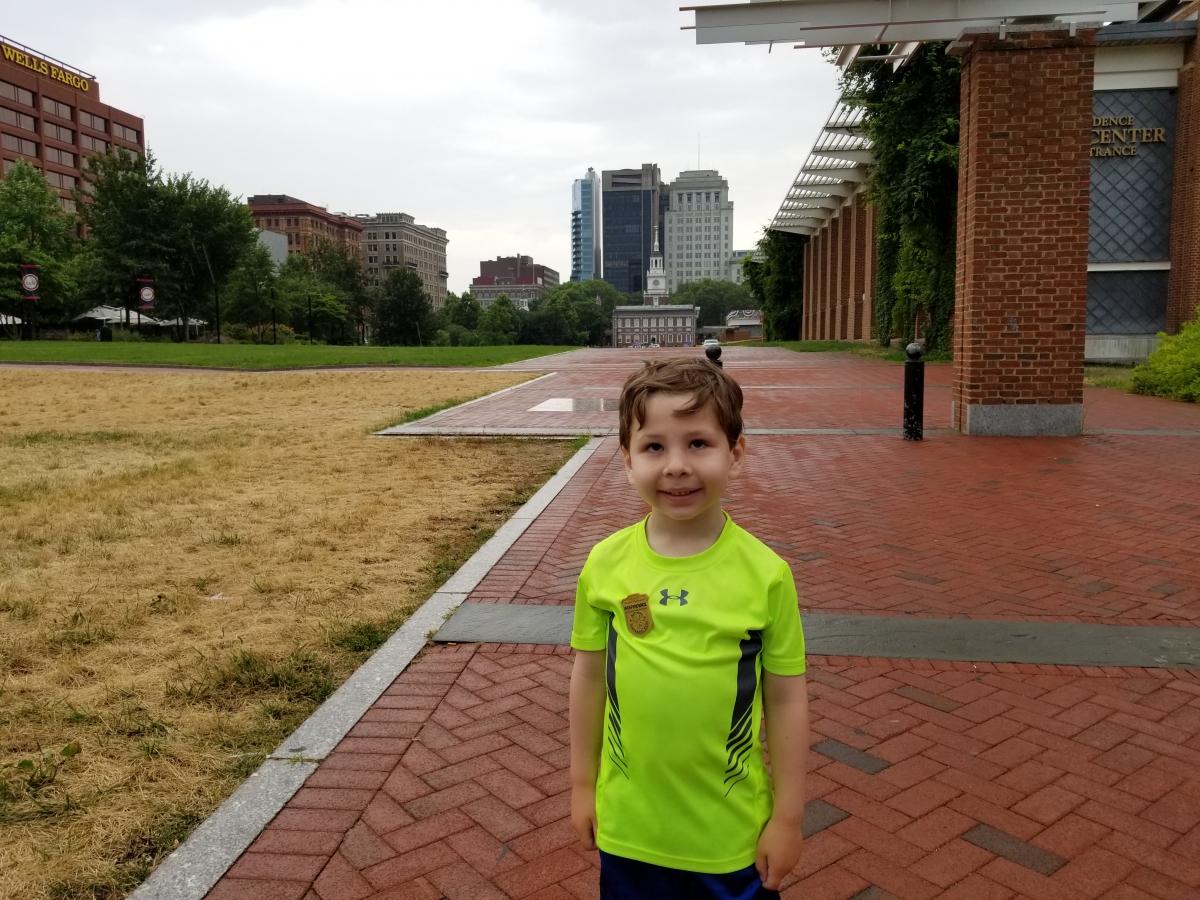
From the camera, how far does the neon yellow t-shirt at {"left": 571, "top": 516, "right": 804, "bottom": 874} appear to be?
1.58 metres

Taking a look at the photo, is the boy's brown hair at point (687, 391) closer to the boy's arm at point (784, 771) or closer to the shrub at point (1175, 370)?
the boy's arm at point (784, 771)

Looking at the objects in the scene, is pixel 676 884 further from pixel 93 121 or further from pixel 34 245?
pixel 93 121

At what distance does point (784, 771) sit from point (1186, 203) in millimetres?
27399

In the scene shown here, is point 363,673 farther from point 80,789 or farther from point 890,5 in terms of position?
point 890,5

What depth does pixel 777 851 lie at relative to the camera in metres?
1.59

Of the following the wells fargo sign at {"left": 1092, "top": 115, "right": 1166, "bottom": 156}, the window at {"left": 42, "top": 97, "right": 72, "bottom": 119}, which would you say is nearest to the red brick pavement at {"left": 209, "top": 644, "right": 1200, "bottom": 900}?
the wells fargo sign at {"left": 1092, "top": 115, "right": 1166, "bottom": 156}

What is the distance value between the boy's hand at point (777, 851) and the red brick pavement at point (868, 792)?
30.9 inches

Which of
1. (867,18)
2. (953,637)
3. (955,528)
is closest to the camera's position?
(953,637)

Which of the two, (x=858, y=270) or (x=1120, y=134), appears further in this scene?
(x=858, y=270)

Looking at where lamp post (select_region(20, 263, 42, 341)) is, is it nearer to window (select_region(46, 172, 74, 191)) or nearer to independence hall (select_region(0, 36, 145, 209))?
independence hall (select_region(0, 36, 145, 209))

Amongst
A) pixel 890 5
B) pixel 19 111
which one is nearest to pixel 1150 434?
pixel 890 5

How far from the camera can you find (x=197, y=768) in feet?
9.51

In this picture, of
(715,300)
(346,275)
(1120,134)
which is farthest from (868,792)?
(715,300)

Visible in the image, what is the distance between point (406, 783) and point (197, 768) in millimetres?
647
